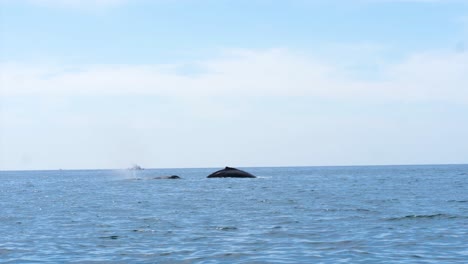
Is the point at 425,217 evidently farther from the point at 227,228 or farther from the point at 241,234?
the point at 241,234

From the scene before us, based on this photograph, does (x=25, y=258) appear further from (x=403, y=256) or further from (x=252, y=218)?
(x=252, y=218)

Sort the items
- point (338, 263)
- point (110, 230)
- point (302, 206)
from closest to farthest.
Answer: point (338, 263) → point (110, 230) → point (302, 206)

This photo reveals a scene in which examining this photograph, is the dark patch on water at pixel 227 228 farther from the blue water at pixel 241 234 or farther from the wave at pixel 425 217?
the wave at pixel 425 217

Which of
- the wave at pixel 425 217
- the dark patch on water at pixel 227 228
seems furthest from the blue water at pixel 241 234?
the dark patch on water at pixel 227 228

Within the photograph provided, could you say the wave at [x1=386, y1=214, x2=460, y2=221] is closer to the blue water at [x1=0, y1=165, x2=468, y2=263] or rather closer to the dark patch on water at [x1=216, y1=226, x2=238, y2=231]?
the blue water at [x1=0, y1=165, x2=468, y2=263]

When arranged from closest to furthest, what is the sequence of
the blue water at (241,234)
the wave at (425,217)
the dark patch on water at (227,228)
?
the blue water at (241,234) < the dark patch on water at (227,228) < the wave at (425,217)

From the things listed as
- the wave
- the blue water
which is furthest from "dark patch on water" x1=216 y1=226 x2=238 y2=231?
the wave

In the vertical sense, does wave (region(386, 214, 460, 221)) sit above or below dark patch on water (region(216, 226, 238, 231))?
above

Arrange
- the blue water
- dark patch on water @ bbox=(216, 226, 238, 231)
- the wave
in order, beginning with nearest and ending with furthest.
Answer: the blue water → dark patch on water @ bbox=(216, 226, 238, 231) → the wave

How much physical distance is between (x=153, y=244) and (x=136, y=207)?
24.8 metres

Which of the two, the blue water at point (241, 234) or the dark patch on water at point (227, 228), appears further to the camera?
the dark patch on water at point (227, 228)

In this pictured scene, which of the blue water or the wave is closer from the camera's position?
the blue water

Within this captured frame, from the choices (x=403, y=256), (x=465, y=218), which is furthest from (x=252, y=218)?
(x=403, y=256)

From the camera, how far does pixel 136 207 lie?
54.7 metres
